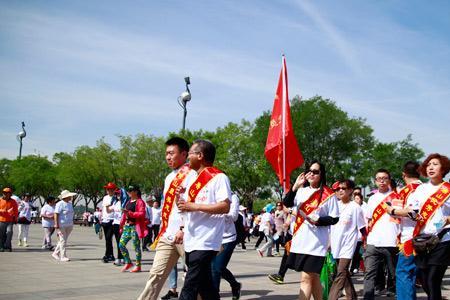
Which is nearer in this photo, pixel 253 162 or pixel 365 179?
pixel 365 179

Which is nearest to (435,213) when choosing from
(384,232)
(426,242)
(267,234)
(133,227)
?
(426,242)

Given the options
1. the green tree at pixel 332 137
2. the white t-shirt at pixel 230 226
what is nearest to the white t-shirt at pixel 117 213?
the white t-shirt at pixel 230 226

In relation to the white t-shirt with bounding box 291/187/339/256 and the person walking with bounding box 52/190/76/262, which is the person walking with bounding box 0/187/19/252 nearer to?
the person walking with bounding box 52/190/76/262

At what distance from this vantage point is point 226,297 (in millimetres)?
8047

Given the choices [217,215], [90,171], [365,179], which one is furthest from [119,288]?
[90,171]

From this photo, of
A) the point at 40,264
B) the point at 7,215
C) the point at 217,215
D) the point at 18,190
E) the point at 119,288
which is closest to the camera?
the point at 217,215

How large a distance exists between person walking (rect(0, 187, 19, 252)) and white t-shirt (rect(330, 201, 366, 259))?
11.3 metres

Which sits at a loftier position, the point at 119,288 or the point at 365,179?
the point at 365,179

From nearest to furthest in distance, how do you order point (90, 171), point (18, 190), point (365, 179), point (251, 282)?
point (251, 282) → point (365, 179) → point (90, 171) → point (18, 190)

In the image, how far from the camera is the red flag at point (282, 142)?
944 cm

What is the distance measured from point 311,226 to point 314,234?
101 millimetres

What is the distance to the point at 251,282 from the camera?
986 centimetres

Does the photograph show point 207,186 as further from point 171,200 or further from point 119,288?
point 119,288

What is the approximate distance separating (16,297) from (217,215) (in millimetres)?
4325
